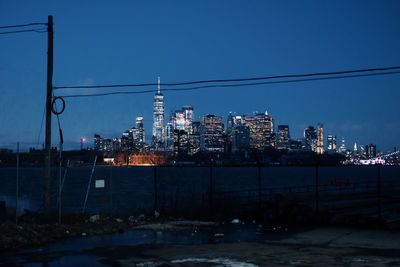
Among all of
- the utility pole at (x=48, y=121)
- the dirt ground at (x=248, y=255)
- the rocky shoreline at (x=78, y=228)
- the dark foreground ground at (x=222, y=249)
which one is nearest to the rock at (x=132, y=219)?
the rocky shoreline at (x=78, y=228)

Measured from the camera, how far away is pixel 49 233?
16.9 m

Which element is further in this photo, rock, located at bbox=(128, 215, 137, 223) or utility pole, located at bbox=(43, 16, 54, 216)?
rock, located at bbox=(128, 215, 137, 223)

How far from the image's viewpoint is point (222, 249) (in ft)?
48.4

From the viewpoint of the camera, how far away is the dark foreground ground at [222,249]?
12648 millimetres

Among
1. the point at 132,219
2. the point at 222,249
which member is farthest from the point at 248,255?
the point at 132,219

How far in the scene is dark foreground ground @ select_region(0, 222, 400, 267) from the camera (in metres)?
12.6

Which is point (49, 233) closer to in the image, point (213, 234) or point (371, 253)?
point (213, 234)

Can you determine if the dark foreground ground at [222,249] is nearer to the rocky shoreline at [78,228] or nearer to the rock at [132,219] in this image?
the rocky shoreline at [78,228]

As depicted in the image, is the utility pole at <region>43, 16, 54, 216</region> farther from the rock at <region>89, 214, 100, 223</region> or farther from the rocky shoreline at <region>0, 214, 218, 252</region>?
the rock at <region>89, 214, 100, 223</region>

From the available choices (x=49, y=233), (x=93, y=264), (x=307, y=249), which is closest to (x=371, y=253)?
(x=307, y=249)

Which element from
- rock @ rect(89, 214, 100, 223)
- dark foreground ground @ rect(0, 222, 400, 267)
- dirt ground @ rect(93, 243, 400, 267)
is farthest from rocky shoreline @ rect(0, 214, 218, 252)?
dirt ground @ rect(93, 243, 400, 267)

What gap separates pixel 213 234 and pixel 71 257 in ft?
20.5

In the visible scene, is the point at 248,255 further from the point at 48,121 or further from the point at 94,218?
the point at 48,121

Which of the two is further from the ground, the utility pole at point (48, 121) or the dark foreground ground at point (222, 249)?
the utility pole at point (48, 121)
